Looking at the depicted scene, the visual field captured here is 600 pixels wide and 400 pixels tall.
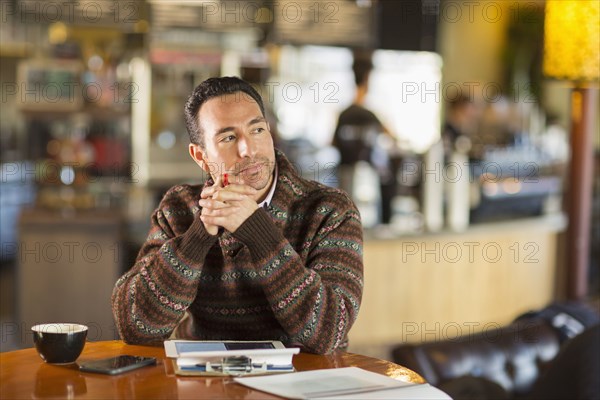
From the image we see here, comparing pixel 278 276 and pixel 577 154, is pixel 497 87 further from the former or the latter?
pixel 278 276

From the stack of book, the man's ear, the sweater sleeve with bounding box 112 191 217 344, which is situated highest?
the man's ear

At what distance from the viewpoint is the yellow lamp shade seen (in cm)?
384

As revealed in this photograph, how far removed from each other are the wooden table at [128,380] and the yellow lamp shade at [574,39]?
7.32ft

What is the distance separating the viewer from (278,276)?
2.07m

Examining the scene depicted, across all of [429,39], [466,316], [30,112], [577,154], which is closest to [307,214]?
[577,154]

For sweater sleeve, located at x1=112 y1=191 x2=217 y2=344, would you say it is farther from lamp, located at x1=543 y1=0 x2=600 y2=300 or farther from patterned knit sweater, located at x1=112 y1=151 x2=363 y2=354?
lamp, located at x1=543 y1=0 x2=600 y2=300

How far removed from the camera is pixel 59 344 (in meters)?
1.93

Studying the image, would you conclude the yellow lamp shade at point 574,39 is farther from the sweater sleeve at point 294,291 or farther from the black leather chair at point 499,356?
the sweater sleeve at point 294,291

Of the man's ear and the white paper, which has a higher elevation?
the man's ear

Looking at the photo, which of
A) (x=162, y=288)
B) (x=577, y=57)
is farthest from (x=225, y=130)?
(x=577, y=57)

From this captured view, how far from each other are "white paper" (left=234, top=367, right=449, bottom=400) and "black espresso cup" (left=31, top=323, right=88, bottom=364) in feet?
1.19

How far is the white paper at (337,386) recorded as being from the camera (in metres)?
1.68

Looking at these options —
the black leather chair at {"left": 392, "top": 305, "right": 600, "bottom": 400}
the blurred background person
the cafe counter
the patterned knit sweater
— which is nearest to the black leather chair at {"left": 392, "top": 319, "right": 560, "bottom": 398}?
the black leather chair at {"left": 392, "top": 305, "right": 600, "bottom": 400}

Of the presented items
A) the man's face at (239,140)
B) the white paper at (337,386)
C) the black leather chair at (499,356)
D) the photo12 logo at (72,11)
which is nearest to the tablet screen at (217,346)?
the white paper at (337,386)
